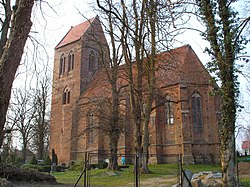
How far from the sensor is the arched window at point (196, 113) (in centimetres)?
2956

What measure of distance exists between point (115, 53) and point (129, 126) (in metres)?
8.89

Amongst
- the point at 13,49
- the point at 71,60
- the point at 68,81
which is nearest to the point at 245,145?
the point at 68,81

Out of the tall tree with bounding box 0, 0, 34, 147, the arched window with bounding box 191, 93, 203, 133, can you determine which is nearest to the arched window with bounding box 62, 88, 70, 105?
the arched window with bounding box 191, 93, 203, 133

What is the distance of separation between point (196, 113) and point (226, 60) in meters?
21.8

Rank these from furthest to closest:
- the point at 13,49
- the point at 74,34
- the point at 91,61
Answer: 1. the point at 74,34
2. the point at 91,61
3. the point at 13,49

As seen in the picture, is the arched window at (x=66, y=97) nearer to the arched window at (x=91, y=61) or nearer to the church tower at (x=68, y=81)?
the church tower at (x=68, y=81)

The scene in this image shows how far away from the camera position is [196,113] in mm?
29969

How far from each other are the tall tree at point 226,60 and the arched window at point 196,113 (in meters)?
20.8

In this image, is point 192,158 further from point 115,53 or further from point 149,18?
point 149,18

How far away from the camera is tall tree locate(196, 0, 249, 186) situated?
857 centimetres

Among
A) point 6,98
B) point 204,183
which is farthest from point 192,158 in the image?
point 6,98

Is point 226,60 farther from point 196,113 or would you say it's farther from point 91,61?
point 91,61

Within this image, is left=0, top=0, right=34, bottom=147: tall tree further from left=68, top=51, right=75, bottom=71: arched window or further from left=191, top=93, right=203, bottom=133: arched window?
left=68, top=51, right=75, bottom=71: arched window

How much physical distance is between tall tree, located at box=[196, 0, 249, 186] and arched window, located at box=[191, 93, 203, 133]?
68.4 ft
